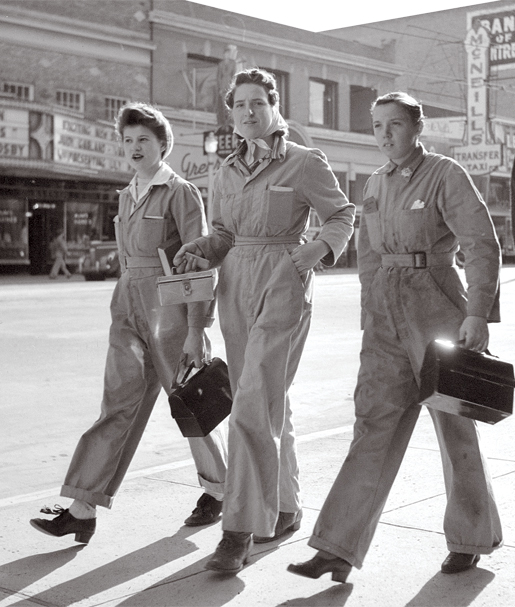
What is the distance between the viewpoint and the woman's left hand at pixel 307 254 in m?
4.27

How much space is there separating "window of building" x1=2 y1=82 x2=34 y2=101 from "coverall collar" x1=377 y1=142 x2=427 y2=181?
27369 mm

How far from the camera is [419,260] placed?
4.01 meters

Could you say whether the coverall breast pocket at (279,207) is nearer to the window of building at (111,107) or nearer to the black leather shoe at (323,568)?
the black leather shoe at (323,568)

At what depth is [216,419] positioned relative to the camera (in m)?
4.50

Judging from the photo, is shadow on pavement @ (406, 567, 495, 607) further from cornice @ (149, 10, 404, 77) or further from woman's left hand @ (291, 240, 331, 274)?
cornice @ (149, 10, 404, 77)

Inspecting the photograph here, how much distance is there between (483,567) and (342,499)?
70 cm

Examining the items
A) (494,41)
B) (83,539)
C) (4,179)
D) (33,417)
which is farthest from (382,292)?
(494,41)

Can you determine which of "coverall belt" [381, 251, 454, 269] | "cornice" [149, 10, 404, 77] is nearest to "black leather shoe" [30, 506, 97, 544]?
"coverall belt" [381, 251, 454, 269]

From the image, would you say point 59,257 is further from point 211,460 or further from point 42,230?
point 211,460

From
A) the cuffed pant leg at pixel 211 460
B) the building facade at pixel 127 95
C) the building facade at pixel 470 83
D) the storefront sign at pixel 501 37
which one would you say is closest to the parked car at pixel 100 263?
the building facade at pixel 127 95

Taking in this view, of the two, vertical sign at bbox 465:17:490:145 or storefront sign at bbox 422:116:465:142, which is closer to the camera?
vertical sign at bbox 465:17:490:145

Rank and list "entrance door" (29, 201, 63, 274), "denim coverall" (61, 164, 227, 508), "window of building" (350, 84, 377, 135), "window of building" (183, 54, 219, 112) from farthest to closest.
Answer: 1. "window of building" (350, 84, 377, 135)
2. "window of building" (183, 54, 219, 112)
3. "entrance door" (29, 201, 63, 274)
4. "denim coverall" (61, 164, 227, 508)

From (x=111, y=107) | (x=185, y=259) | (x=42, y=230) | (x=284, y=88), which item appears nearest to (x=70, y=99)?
(x=111, y=107)

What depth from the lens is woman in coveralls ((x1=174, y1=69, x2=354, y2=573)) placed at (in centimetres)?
410
